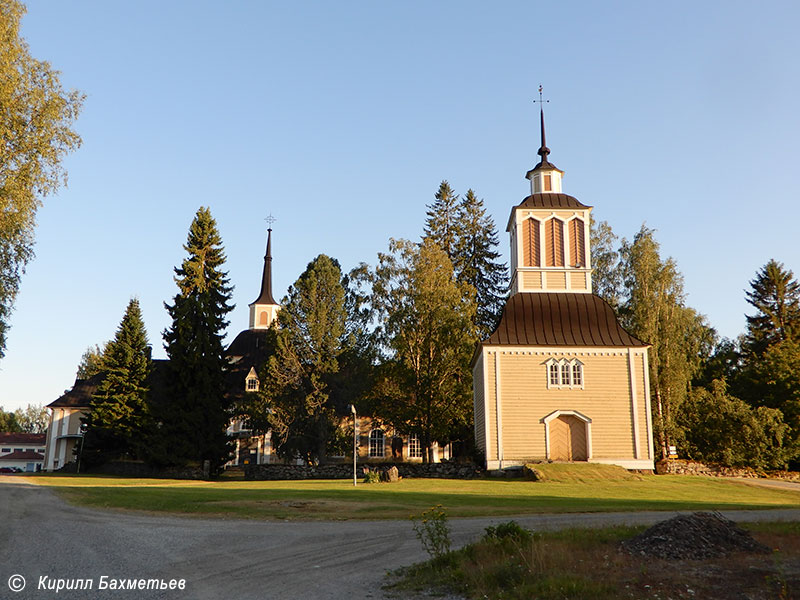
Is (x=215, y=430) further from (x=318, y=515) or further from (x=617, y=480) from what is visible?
(x=318, y=515)

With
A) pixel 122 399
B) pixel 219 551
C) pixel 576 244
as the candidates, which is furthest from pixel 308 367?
pixel 219 551

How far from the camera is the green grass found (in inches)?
663

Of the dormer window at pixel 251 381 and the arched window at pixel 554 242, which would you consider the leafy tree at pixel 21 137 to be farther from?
the dormer window at pixel 251 381

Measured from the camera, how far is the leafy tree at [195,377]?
1556 inches

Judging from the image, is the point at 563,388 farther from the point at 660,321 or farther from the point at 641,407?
the point at 660,321

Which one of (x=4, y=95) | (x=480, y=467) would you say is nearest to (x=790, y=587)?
(x=4, y=95)

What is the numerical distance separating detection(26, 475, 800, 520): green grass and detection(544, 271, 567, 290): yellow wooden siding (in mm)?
10449

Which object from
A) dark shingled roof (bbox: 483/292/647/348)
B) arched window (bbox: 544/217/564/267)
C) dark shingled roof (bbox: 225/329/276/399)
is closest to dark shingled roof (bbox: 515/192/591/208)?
arched window (bbox: 544/217/564/267)

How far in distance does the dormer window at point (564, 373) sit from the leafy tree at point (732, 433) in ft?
29.6

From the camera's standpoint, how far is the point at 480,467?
3112cm

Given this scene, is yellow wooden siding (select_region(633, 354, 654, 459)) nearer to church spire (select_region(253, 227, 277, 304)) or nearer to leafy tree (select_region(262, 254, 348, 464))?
leafy tree (select_region(262, 254, 348, 464))

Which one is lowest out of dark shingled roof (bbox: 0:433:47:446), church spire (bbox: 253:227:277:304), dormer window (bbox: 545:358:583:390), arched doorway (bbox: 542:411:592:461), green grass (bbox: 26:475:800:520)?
green grass (bbox: 26:475:800:520)

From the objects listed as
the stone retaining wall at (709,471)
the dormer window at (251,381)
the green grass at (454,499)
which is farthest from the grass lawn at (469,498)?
the dormer window at (251,381)

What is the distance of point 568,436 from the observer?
31.1 metres
